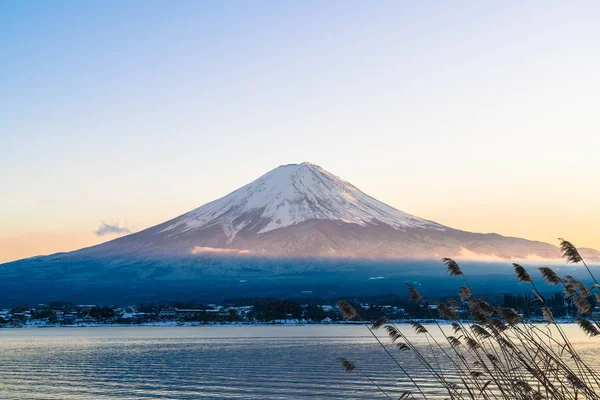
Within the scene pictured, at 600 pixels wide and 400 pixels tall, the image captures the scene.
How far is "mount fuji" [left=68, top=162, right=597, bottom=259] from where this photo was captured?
17525cm

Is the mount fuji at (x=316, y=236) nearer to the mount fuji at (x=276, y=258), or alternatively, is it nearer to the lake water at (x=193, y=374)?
the mount fuji at (x=276, y=258)

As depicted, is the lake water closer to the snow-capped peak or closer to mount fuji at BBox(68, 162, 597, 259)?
mount fuji at BBox(68, 162, 597, 259)

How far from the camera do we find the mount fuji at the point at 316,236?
175 m

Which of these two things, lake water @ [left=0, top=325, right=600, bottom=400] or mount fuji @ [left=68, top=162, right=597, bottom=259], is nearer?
lake water @ [left=0, top=325, right=600, bottom=400]

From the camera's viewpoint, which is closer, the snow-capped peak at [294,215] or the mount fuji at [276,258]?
the mount fuji at [276,258]

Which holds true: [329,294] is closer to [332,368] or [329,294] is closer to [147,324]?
[147,324]

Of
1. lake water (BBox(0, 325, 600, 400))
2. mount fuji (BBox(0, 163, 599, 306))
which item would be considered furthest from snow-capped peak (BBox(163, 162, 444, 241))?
lake water (BBox(0, 325, 600, 400))

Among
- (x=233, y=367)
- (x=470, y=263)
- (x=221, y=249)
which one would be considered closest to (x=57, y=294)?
(x=221, y=249)

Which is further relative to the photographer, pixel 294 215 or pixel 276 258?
pixel 294 215

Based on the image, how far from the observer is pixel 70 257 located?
7697 inches

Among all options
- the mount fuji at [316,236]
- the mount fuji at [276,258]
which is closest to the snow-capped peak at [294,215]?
the mount fuji at [316,236]

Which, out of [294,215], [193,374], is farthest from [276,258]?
[193,374]

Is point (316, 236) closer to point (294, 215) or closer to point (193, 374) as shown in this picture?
point (294, 215)

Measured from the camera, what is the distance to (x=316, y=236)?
17875 centimetres
